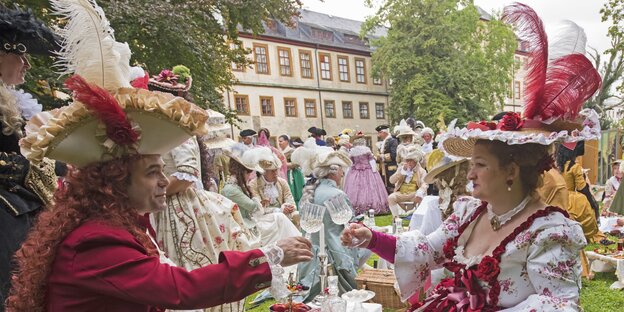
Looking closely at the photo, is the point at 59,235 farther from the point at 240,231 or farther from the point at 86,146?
the point at 240,231

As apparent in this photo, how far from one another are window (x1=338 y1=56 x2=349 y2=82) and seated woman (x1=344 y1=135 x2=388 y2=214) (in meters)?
24.0

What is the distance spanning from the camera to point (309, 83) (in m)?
32.9

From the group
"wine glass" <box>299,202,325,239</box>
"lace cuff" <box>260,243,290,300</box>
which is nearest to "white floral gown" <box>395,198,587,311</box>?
"wine glass" <box>299,202,325,239</box>

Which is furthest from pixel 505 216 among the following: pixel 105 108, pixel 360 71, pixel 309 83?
pixel 360 71

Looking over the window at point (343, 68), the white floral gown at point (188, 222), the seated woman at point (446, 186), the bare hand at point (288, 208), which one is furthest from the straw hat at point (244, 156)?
the window at point (343, 68)

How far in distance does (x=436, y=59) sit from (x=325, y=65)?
8516 mm

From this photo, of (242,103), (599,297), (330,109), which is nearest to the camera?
(599,297)

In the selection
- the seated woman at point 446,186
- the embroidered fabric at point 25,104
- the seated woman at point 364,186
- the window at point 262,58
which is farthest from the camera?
the window at point 262,58

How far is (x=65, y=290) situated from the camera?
66.4 inches

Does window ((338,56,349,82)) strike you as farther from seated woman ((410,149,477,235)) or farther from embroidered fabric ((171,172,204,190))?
embroidered fabric ((171,172,204,190))

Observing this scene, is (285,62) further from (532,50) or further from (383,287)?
(532,50)

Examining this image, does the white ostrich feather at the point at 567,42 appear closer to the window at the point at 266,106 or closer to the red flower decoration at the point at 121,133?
the red flower decoration at the point at 121,133

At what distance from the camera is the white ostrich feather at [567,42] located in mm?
2412

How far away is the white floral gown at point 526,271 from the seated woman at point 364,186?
8934mm
